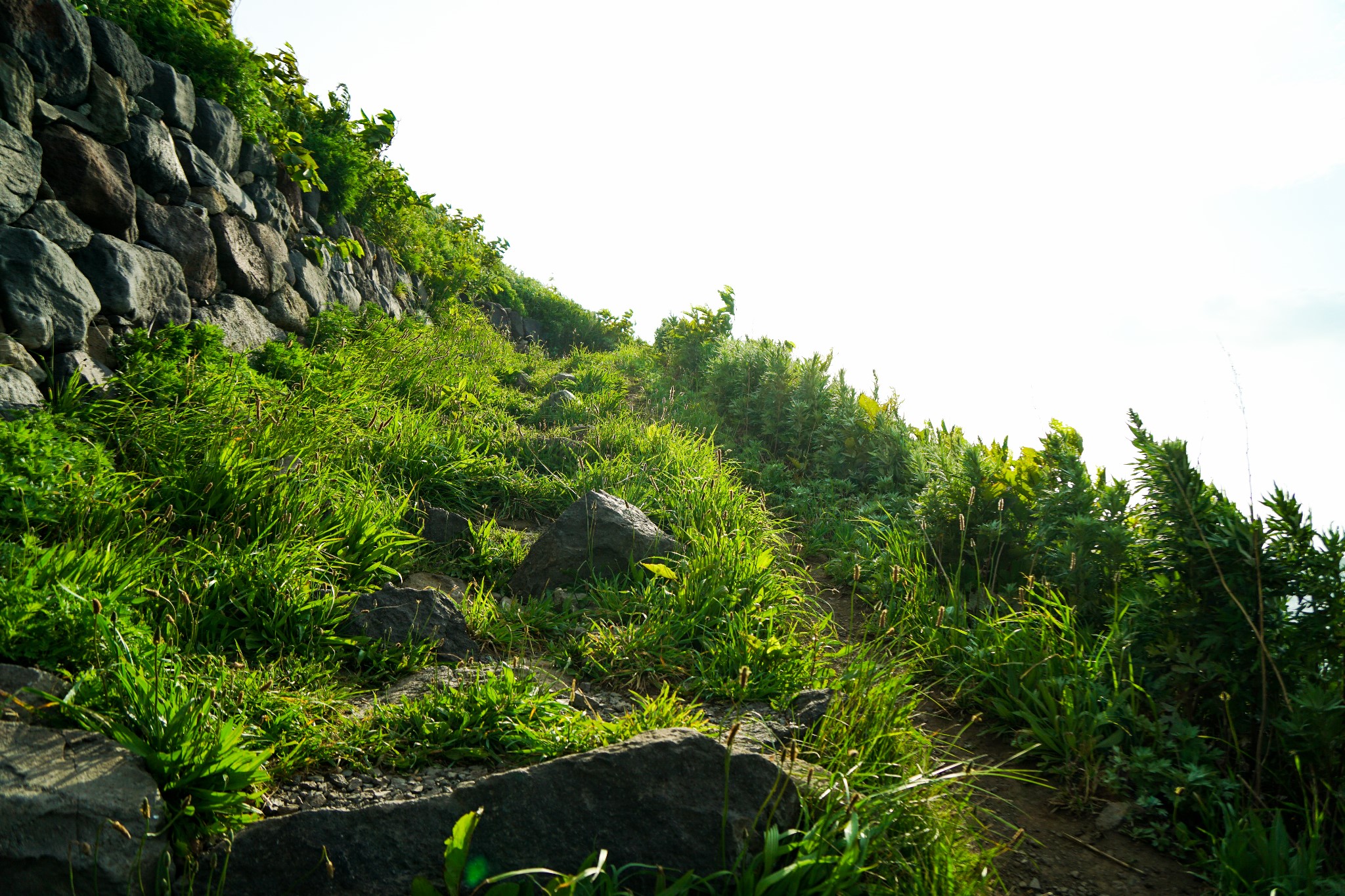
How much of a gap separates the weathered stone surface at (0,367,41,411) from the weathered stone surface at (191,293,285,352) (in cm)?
155

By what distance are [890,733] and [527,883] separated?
1.40 meters

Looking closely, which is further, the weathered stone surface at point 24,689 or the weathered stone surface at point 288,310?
the weathered stone surface at point 288,310

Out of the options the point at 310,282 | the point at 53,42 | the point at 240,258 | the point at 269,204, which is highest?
the point at 269,204

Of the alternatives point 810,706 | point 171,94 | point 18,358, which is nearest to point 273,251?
point 171,94

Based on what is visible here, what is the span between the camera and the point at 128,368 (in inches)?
166

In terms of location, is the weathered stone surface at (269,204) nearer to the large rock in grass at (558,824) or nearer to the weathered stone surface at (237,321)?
the weathered stone surface at (237,321)

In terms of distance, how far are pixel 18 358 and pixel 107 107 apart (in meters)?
1.82

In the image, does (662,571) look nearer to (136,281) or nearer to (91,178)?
(136,281)

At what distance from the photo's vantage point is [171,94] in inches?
197

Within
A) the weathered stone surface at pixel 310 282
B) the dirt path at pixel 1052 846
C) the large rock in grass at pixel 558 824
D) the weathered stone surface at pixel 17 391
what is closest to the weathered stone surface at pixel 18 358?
the weathered stone surface at pixel 17 391

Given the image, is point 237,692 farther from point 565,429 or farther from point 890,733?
point 565,429

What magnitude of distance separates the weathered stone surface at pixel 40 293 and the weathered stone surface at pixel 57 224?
102 mm

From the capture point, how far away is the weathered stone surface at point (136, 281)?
4164mm

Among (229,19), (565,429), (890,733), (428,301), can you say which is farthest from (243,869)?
(428,301)
